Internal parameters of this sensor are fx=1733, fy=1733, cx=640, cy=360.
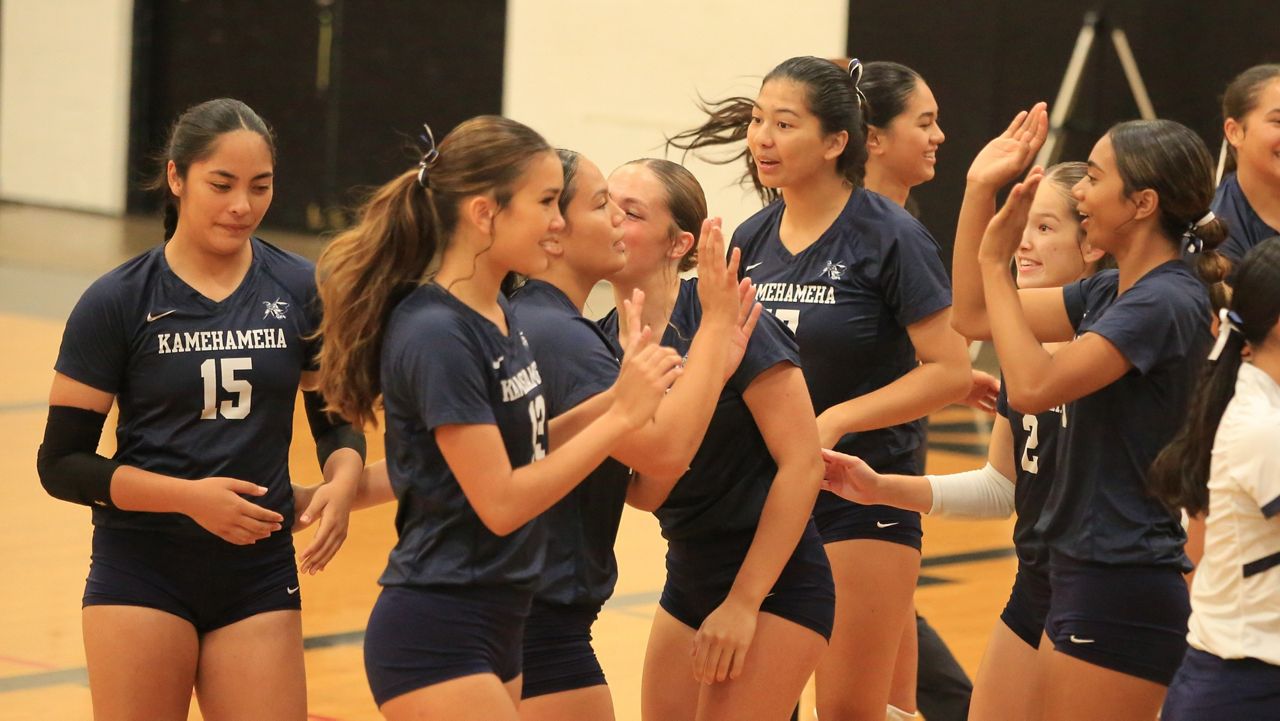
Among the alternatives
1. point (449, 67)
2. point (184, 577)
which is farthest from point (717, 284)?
point (449, 67)

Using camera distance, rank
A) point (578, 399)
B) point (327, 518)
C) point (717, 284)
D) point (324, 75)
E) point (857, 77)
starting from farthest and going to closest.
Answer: point (324, 75), point (857, 77), point (327, 518), point (578, 399), point (717, 284)

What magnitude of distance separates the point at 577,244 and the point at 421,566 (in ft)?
2.52

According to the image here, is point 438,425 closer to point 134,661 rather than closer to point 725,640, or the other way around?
point 725,640

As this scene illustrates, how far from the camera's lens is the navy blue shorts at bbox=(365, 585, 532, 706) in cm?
284

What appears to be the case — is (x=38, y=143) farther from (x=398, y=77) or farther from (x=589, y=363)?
A: (x=589, y=363)

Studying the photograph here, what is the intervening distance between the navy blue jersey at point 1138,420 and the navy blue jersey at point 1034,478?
179 millimetres

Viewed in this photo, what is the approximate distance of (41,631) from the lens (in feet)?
19.2

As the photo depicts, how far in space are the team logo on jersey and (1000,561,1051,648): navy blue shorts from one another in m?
1.63

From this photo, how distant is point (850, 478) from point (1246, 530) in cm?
105

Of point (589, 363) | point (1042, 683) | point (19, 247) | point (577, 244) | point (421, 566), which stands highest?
point (577, 244)

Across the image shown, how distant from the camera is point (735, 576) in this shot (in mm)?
3482

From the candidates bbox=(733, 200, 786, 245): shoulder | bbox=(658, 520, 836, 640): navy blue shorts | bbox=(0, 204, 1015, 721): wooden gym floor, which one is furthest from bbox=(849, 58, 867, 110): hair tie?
bbox=(0, 204, 1015, 721): wooden gym floor

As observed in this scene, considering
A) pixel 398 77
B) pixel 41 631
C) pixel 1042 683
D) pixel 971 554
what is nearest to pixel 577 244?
pixel 1042 683

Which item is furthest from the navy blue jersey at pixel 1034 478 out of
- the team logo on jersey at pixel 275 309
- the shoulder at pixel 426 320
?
the team logo on jersey at pixel 275 309
